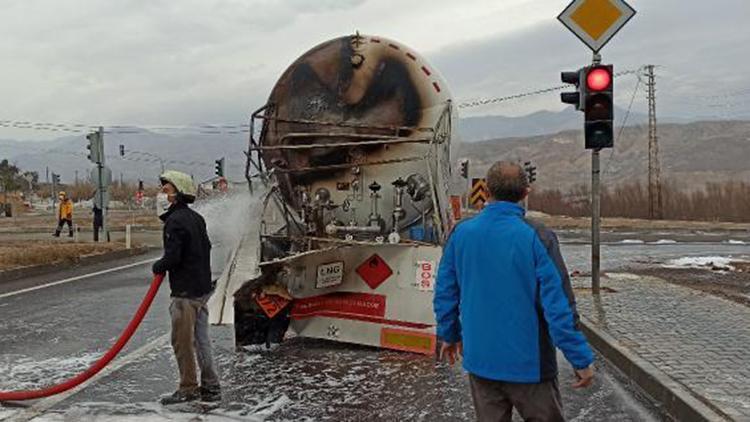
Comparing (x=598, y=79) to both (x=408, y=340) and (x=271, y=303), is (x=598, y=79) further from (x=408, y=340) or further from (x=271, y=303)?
(x=271, y=303)

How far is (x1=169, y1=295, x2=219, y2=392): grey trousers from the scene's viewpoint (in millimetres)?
6402

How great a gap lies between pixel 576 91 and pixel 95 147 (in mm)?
14225

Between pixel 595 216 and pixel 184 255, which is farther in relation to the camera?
pixel 595 216

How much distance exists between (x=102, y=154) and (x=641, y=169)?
114 meters

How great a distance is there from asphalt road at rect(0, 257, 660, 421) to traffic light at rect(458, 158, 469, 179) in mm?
2802

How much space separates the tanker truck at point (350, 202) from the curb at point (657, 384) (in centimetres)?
172

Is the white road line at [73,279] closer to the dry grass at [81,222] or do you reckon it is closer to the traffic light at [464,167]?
the traffic light at [464,167]

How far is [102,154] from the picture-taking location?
21641 mm

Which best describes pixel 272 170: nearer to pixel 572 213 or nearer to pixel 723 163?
pixel 572 213

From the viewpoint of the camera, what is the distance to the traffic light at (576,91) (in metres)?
11.4

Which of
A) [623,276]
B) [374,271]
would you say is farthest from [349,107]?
[623,276]

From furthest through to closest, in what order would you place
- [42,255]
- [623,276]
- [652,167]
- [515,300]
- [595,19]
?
[652,167], [42,255], [623,276], [595,19], [515,300]

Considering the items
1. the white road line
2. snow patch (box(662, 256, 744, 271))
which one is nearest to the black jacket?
the white road line

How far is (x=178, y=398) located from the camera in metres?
6.35
